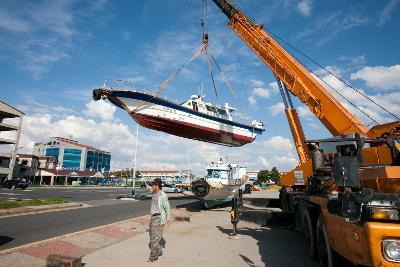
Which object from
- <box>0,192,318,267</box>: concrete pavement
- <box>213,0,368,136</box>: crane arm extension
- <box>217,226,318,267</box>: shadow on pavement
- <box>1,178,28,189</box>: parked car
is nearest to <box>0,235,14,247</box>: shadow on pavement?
<box>0,192,318,267</box>: concrete pavement

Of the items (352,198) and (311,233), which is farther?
(311,233)

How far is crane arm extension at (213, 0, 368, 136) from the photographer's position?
13.1m

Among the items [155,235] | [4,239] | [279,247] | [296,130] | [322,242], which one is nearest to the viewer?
[322,242]

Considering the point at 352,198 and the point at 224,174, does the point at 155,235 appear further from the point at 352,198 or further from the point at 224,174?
the point at 224,174

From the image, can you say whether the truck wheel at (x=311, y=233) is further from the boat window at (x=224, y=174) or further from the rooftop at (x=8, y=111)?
the rooftop at (x=8, y=111)

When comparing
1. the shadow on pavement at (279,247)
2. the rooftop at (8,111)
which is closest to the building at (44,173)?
the rooftop at (8,111)

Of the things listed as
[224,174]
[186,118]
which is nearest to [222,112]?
[186,118]

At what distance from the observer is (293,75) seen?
50.5 feet

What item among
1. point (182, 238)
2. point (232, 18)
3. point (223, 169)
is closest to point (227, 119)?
point (223, 169)

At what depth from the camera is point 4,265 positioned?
5.79m

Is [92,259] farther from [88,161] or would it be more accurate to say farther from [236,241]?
[88,161]

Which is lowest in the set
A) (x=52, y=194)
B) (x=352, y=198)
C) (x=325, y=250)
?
(x=325, y=250)

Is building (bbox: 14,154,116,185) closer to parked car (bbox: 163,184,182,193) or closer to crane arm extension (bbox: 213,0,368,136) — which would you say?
parked car (bbox: 163,184,182,193)

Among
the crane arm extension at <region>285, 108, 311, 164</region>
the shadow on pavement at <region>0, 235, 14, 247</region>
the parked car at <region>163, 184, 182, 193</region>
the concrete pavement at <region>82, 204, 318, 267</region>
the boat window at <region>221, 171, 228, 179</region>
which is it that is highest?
the crane arm extension at <region>285, 108, 311, 164</region>
